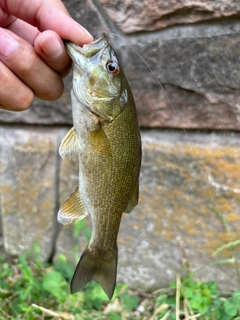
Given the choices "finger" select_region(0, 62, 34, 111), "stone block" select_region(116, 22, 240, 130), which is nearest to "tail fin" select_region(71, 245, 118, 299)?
"finger" select_region(0, 62, 34, 111)

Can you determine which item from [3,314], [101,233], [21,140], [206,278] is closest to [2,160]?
[21,140]

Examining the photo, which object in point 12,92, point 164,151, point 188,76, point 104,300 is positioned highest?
point 12,92

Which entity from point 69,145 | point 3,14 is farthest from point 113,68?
point 3,14

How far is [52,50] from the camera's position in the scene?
2.12 ft

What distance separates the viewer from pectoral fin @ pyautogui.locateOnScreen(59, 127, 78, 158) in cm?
71

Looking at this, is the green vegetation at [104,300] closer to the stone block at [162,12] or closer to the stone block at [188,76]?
the stone block at [188,76]

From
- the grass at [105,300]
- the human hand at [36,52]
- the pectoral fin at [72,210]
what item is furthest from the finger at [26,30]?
the grass at [105,300]

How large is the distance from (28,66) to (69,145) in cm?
16

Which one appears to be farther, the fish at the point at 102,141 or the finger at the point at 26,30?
the finger at the point at 26,30

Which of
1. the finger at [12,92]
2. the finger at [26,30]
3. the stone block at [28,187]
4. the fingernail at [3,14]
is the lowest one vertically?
the stone block at [28,187]

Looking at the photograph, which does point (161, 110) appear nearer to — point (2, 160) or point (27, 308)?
point (2, 160)

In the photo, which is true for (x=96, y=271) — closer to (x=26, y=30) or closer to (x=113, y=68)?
(x=113, y=68)

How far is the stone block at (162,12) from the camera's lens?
2.86 feet

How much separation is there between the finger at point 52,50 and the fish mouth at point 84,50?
A: 17 mm
